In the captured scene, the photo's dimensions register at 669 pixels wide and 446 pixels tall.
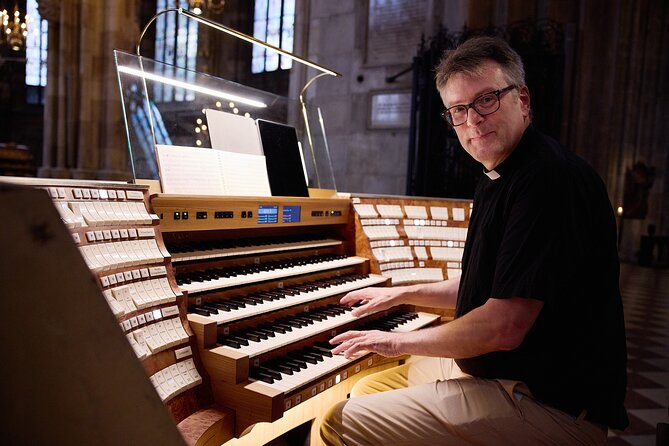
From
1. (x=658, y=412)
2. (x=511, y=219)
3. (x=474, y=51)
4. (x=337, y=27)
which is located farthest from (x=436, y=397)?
(x=337, y=27)

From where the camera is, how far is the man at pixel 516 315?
4.95 ft

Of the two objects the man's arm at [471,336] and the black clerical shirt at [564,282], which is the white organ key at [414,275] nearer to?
the man's arm at [471,336]

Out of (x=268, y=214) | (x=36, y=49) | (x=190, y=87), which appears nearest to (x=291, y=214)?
(x=268, y=214)

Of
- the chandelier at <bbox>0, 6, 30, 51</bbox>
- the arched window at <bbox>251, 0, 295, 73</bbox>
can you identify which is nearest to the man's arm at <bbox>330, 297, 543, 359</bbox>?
the chandelier at <bbox>0, 6, 30, 51</bbox>

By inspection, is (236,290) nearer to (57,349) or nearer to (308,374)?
(308,374)

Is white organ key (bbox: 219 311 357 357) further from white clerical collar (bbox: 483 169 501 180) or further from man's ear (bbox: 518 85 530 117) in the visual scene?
man's ear (bbox: 518 85 530 117)

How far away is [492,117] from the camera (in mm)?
1746

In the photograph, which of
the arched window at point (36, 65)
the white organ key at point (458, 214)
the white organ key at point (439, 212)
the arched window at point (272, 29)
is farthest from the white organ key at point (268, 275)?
the arched window at point (36, 65)

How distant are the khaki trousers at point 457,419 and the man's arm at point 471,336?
0.54ft

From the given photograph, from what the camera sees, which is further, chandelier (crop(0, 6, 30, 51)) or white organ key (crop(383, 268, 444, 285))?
chandelier (crop(0, 6, 30, 51))

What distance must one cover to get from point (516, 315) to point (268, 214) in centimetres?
148

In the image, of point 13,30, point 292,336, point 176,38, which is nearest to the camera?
point 292,336

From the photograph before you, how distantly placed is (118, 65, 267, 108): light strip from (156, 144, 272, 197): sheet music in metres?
0.48

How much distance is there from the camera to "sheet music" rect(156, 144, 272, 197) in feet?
7.50
